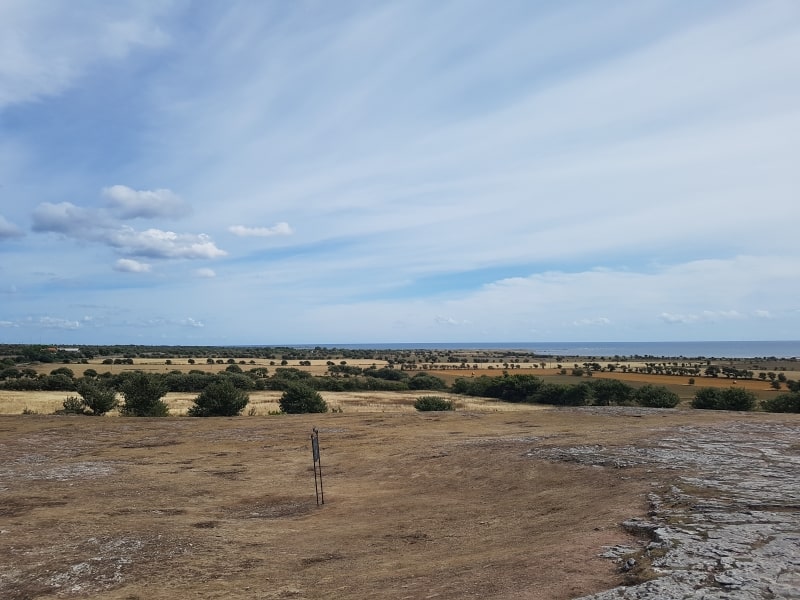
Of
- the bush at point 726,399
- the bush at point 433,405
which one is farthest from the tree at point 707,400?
the bush at point 433,405

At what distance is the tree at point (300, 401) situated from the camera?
39.8 m

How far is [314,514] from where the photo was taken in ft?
47.4

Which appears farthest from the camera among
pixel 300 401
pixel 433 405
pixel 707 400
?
pixel 707 400

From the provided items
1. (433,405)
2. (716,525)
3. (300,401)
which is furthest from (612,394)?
(716,525)

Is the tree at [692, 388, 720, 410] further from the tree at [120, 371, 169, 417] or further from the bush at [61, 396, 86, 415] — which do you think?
the bush at [61, 396, 86, 415]

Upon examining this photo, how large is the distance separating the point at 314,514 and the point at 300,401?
25.9m

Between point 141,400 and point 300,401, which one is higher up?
point 141,400

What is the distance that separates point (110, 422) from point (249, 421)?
671 cm

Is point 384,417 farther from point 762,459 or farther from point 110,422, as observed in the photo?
point 762,459

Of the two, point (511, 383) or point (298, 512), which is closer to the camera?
point (298, 512)

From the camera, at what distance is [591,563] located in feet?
27.0

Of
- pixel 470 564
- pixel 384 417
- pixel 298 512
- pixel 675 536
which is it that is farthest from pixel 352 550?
pixel 384 417

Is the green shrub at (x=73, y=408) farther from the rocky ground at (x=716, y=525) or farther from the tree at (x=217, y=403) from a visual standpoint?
the rocky ground at (x=716, y=525)

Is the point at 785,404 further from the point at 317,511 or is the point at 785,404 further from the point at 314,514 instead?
the point at 314,514
